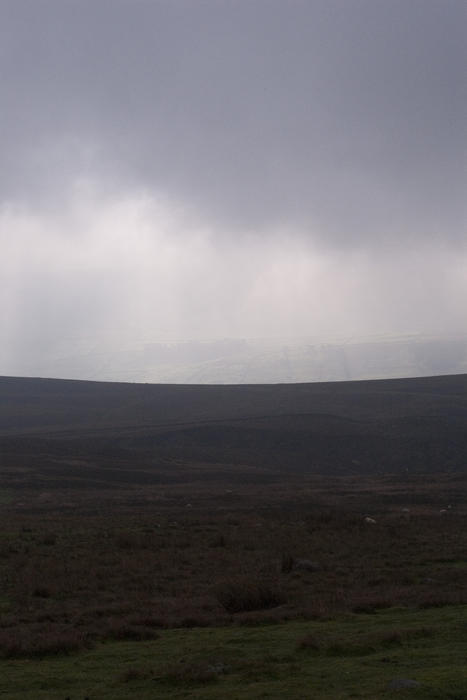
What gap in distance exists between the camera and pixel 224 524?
104 ft

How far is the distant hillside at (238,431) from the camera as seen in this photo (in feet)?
240

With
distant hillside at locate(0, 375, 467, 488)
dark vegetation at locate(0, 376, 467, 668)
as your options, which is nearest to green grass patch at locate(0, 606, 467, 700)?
dark vegetation at locate(0, 376, 467, 668)

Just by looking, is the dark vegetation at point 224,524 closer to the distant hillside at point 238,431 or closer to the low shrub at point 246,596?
the low shrub at point 246,596

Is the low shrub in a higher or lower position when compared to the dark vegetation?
higher

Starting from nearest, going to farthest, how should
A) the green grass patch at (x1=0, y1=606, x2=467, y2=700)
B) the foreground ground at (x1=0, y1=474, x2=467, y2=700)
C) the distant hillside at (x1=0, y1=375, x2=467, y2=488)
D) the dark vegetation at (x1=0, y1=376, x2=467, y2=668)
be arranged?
1. the green grass patch at (x1=0, y1=606, x2=467, y2=700)
2. the foreground ground at (x1=0, y1=474, x2=467, y2=700)
3. the dark vegetation at (x1=0, y1=376, x2=467, y2=668)
4. the distant hillside at (x1=0, y1=375, x2=467, y2=488)

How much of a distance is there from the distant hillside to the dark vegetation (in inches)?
15.2

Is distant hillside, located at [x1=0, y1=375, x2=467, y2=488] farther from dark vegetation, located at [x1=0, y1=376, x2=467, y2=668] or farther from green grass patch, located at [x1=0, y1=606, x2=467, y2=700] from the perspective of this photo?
green grass patch, located at [x1=0, y1=606, x2=467, y2=700]

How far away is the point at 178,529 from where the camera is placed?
30.0 metres

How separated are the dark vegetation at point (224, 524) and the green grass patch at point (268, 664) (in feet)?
1.22

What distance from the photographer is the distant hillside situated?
73.0 metres

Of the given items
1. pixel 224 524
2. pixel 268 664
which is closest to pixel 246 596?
pixel 268 664

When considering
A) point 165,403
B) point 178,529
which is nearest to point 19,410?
point 165,403

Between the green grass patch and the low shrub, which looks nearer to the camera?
the green grass patch

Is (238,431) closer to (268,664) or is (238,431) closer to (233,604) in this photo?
(233,604)
